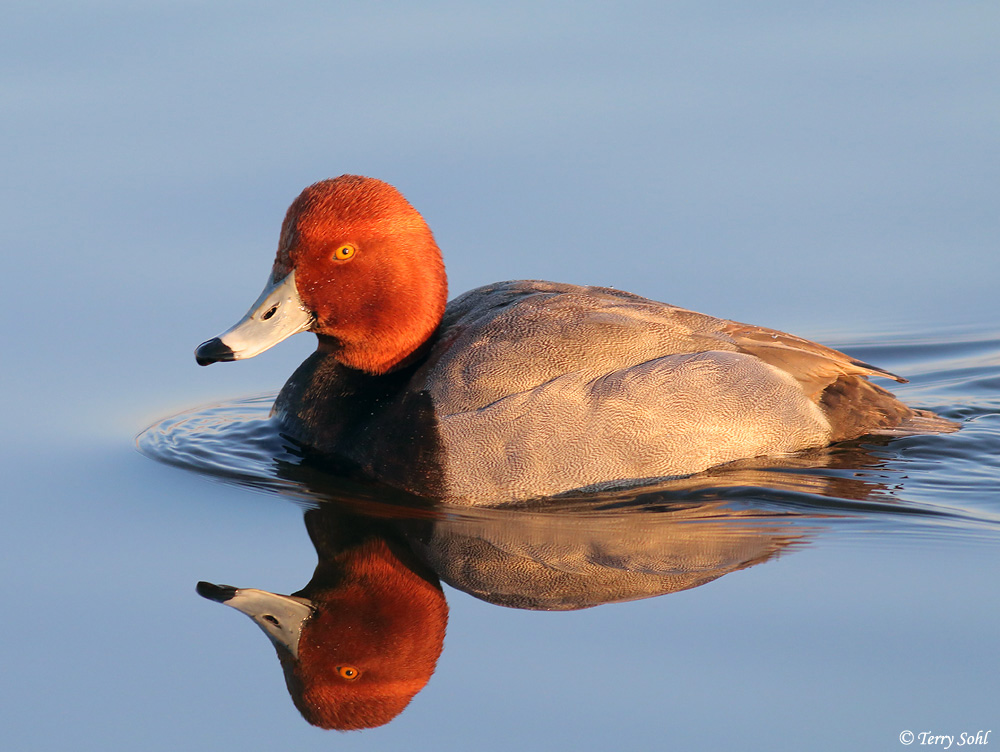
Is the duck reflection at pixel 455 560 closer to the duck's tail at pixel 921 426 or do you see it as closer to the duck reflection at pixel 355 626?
the duck reflection at pixel 355 626

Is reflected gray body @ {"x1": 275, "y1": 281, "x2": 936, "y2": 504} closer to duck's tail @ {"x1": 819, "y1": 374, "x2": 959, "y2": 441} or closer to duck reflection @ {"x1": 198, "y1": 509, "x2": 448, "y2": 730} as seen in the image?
duck's tail @ {"x1": 819, "y1": 374, "x2": 959, "y2": 441}

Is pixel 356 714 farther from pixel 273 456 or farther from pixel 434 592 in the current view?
pixel 273 456

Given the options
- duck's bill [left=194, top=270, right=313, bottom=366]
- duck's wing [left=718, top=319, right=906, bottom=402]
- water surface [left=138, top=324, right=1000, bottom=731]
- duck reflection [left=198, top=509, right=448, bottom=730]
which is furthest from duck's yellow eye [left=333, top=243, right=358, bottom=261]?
duck's wing [left=718, top=319, right=906, bottom=402]

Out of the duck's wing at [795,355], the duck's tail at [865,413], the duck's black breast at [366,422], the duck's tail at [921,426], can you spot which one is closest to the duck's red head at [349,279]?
the duck's black breast at [366,422]

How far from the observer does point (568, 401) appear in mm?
7336

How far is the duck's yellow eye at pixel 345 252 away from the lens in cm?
752

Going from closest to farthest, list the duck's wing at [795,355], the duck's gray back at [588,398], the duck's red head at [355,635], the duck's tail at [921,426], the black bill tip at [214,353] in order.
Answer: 1. the duck's red head at [355,635]
2. the duck's gray back at [588,398]
3. the black bill tip at [214,353]
4. the duck's wing at [795,355]
5. the duck's tail at [921,426]

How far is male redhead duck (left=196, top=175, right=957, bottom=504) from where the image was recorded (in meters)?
7.34

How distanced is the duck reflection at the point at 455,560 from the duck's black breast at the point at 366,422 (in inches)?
5.1

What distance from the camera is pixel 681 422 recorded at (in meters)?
7.48

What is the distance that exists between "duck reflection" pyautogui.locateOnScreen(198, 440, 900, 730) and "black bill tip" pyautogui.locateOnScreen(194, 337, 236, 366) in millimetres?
797

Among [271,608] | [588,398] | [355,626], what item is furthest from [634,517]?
[271,608]

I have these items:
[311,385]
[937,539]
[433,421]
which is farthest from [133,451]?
[937,539]

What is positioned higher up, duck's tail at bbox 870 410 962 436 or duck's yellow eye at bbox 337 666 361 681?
duck's tail at bbox 870 410 962 436
